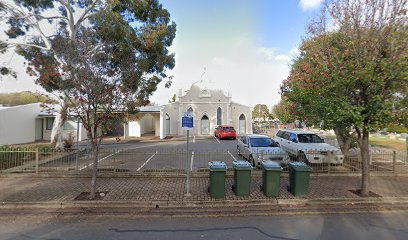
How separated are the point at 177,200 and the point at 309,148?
24.1 ft

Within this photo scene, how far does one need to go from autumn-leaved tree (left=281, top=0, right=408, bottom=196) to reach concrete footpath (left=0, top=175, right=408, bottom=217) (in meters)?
0.90

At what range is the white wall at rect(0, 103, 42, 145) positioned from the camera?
19578 mm

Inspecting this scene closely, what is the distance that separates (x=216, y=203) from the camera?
624cm

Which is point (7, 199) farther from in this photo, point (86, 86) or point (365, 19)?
point (365, 19)

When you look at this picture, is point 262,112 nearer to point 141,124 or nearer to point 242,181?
point 141,124

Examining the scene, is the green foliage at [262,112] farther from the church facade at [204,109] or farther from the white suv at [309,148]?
the white suv at [309,148]

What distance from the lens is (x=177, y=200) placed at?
632 cm

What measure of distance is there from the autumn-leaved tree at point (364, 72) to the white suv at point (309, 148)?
2825mm

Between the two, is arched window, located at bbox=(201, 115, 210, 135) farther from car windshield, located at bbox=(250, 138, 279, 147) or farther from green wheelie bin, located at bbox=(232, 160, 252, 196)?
green wheelie bin, located at bbox=(232, 160, 252, 196)

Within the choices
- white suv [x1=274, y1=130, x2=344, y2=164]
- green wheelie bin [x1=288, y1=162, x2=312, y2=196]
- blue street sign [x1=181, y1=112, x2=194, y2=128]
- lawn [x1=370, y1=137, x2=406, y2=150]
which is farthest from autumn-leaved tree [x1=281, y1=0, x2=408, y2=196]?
lawn [x1=370, y1=137, x2=406, y2=150]

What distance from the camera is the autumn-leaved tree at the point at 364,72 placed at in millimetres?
6211

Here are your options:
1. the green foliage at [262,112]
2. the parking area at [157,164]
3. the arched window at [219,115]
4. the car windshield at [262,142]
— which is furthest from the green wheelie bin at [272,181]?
the green foliage at [262,112]

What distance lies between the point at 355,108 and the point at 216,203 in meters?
4.66

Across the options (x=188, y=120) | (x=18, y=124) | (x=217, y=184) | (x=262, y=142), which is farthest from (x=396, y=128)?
(x=18, y=124)
